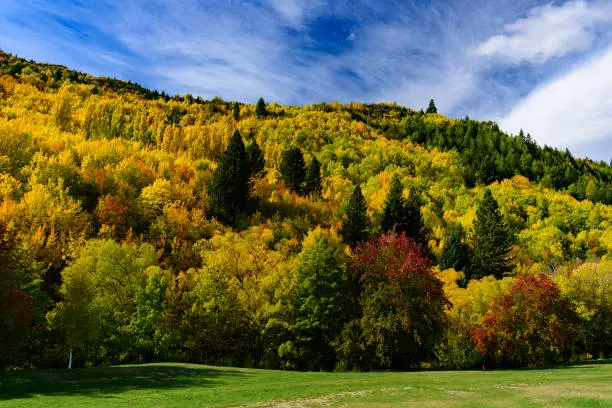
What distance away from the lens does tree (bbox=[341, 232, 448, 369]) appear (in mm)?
38062

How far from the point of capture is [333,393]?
19078 millimetres

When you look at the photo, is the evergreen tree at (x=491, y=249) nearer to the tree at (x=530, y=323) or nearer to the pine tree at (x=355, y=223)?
the pine tree at (x=355, y=223)

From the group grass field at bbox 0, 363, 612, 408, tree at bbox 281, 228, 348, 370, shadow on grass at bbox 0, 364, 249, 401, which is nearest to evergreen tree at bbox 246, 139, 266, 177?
tree at bbox 281, 228, 348, 370

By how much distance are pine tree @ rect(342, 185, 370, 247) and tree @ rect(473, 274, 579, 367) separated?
3496cm

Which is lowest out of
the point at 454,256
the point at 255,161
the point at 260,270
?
the point at 260,270

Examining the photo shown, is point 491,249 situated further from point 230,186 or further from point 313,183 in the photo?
point 230,186

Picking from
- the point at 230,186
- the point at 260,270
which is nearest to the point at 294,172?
the point at 230,186

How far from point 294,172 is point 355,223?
102ft

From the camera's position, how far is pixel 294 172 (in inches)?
4104

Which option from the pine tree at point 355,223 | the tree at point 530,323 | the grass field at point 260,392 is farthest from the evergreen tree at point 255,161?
the grass field at point 260,392

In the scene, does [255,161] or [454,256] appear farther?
[255,161]

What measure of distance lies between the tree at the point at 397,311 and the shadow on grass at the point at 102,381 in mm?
Answer: 14439

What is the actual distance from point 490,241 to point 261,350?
5201cm

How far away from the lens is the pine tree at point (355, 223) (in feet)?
253
